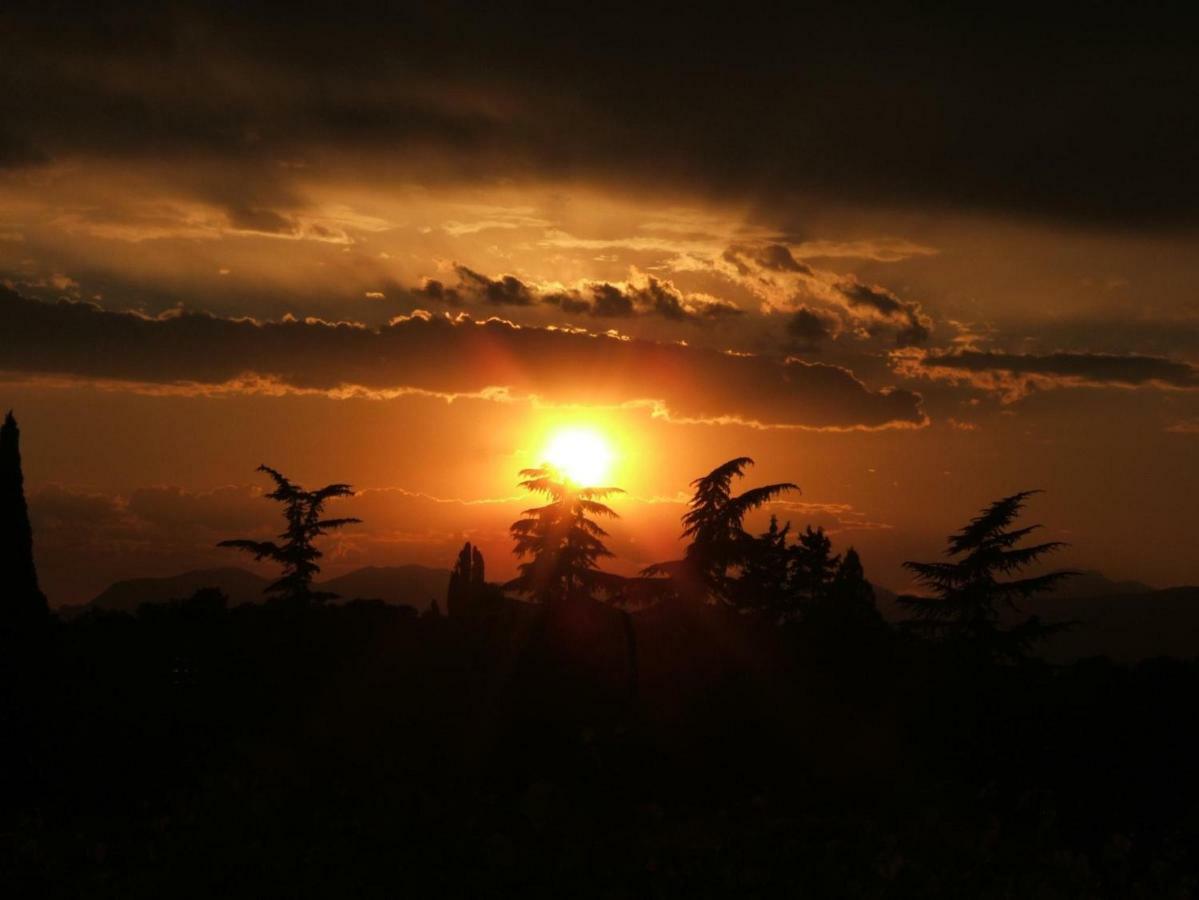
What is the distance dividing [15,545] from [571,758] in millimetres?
20561

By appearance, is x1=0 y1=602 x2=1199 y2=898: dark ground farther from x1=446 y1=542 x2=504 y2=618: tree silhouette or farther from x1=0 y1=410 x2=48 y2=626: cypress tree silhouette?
x1=446 y1=542 x2=504 y2=618: tree silhouette

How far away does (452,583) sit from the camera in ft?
261

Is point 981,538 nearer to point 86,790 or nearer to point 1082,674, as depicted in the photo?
point 1082,674

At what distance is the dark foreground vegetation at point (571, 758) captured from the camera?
2459 centimetres

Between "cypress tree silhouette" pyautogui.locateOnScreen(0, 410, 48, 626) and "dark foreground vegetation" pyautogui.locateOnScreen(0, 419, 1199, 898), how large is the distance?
60 cm

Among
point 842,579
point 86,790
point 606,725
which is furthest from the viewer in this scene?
point 842,579

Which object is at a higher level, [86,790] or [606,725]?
[606,725]

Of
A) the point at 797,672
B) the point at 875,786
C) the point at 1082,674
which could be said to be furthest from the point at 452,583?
the point at 1082,674

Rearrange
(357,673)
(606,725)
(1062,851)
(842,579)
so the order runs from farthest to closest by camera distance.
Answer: (842,579)
(357,673)
(606,725)
(1062,851)

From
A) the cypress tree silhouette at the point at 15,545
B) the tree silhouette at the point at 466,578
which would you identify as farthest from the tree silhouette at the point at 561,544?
the cypress tree silhouette at the point at 15,545

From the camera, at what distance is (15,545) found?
3862 centimetres

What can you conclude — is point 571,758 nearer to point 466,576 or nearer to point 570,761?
point 570,761

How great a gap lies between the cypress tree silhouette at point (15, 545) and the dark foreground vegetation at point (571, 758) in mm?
602

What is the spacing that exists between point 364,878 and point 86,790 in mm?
13183
